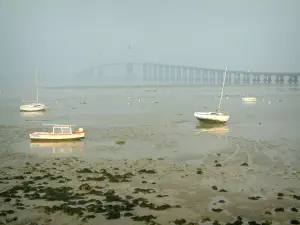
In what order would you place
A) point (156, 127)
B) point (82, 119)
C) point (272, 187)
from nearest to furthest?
1. point (272, 187)
2. point (156, 127)
3. point (82, 119)

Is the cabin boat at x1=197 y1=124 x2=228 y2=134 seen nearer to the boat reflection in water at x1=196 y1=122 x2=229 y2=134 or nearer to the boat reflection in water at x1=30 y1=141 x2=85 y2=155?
the boat reflection in water at x1=196 y1=122 x2=229 y2=134

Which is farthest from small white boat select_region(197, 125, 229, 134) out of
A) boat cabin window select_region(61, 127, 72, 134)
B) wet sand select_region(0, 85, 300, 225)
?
boat cabin window select_region(61, 127, 72, 134)

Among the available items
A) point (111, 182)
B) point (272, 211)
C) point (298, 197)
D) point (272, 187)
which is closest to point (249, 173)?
point (272, 187)

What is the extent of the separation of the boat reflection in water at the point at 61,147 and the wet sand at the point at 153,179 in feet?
0.19

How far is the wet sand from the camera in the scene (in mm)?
11664

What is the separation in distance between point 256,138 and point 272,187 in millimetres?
11997

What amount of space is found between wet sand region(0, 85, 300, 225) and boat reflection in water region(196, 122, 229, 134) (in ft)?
3.57

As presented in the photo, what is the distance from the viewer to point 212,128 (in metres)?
31.7

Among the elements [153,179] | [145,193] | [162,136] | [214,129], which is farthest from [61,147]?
[214,129]

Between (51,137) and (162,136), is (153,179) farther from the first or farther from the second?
(162,136)

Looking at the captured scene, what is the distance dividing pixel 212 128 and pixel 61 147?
544 inches

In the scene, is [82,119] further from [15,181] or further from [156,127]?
[15,181]

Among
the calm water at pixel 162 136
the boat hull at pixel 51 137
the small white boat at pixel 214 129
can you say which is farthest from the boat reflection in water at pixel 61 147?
the small white boat at pixel 214 129

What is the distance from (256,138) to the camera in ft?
86.2
